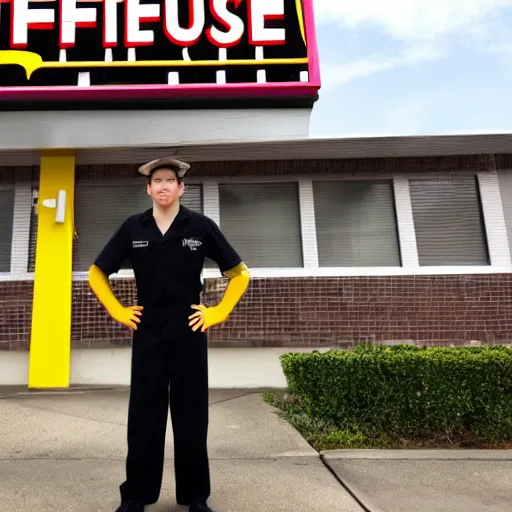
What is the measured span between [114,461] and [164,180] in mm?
2227

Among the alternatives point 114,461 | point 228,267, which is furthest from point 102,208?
point 228,267

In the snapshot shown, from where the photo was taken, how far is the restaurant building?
552cm

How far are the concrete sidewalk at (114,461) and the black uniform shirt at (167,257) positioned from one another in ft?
3.96

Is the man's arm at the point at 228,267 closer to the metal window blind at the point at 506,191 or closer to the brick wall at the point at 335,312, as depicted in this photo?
the brick wall at the point at 335,312

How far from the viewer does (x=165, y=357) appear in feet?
7.75

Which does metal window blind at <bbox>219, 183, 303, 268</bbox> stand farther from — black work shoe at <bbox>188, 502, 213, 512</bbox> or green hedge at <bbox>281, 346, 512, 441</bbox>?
black work shoe at <bbox>188, 502, 213, 512</bbox>

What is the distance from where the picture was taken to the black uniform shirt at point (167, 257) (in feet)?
7.85

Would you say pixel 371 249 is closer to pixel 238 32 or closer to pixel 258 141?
pixel 258 141

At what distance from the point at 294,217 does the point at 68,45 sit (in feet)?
12.9

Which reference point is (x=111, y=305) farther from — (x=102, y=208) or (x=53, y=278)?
(x=102, y=208)

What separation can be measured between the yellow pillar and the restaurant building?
2 centimetres

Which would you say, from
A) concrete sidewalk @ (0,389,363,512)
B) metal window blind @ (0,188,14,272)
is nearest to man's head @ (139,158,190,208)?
concrete sidewalk @ (0,389,363,512)

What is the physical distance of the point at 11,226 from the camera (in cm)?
674

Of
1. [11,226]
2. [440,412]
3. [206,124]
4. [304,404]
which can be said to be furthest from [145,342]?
[11,226]
